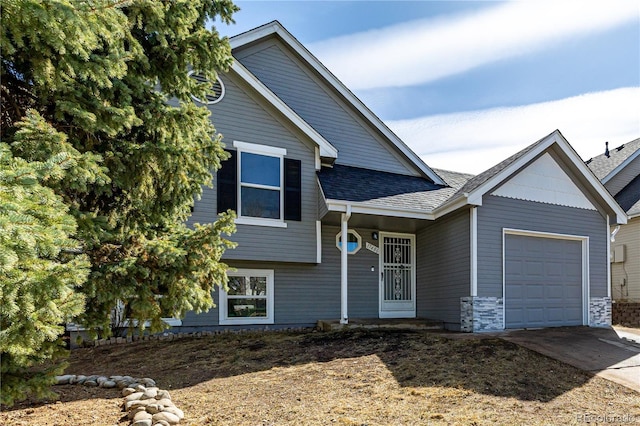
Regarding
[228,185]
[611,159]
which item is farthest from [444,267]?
[611,159]

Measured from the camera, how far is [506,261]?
9266 millimetres

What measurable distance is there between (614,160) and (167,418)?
19.2m

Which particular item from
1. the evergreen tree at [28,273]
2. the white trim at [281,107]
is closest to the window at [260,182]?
the white trim at [281,107]

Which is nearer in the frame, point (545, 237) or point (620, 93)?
point (545, 237)

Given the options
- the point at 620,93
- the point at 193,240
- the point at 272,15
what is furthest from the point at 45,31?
the point at 620,93

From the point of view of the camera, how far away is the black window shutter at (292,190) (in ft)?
31.4

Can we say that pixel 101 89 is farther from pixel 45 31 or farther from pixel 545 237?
pixel 545 237

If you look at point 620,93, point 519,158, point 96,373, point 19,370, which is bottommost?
point 96,373

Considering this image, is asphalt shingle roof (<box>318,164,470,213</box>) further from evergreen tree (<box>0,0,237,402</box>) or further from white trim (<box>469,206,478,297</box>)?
evergreen tree (<box>0,0,237,402</box>)

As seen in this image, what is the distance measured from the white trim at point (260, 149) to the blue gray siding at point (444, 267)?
4.15 metres

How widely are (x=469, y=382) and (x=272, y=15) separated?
388 inches

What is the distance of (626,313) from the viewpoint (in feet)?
44.9

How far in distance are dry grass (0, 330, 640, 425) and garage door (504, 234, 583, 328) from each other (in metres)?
2.46

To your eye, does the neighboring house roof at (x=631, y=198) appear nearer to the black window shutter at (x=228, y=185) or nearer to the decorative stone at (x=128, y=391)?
the black window shutter at (x=228, y=185)
